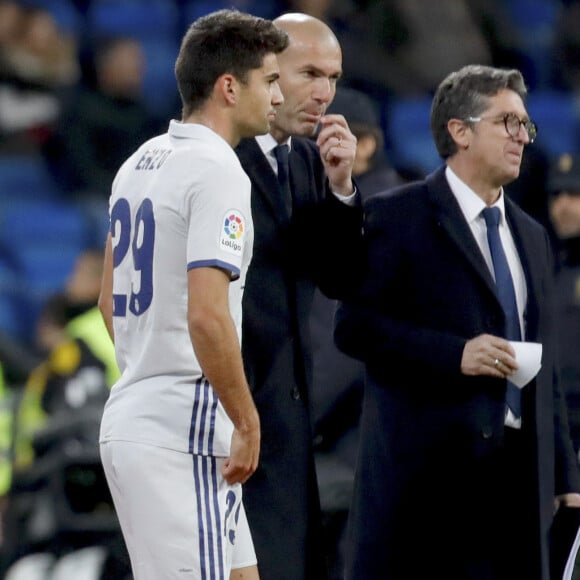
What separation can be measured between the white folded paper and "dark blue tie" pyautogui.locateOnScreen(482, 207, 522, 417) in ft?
0.47

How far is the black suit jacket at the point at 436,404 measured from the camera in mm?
4570

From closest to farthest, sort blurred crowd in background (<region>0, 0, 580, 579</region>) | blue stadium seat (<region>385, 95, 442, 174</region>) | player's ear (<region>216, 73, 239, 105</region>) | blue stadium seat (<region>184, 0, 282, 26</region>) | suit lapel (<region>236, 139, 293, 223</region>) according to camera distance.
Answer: player's ear (<region>216, 73, 239, 105</region>), suit lapel (<region>236, 139, 293, 223</region>), blurred crowd in background (<region>0, 0, 580, 579</region>), blue stadium seat (<region>385, 95, 442, 174</region>), blue stadium seat (<region>184, 0, 282, 26</region>)

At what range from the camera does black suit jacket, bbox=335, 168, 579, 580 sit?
4570mm

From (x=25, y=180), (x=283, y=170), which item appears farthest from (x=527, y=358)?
(x=25, y=180)

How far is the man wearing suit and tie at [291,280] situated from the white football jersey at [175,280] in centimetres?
39

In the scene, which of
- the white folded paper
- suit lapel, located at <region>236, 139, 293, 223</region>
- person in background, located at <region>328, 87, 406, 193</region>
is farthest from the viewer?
person in background, located at <region>328, 87, 406, 193</region>

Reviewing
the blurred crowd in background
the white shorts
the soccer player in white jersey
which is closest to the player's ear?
the soccer player in white jersey

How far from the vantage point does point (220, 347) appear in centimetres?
365

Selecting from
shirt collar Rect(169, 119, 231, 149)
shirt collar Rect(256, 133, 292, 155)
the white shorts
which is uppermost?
shirt collar Rect(256, 133, 292, 155)

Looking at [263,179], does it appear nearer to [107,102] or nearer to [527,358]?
[527,358]

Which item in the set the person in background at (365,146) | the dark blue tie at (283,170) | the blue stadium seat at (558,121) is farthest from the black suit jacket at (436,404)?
the blue stadium seat at (558,121)

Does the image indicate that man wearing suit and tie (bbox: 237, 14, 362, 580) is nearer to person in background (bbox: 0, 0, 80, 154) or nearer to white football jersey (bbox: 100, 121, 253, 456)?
white football jersey (bbox: 100, 121, 253, 456)

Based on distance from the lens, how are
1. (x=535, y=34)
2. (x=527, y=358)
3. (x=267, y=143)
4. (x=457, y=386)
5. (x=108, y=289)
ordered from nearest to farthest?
(x=108, y=289), (x=267, y=143), (x=527, y=358), (x=457, y=386), (x=535, y=34)

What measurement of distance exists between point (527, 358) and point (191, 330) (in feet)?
3.73
